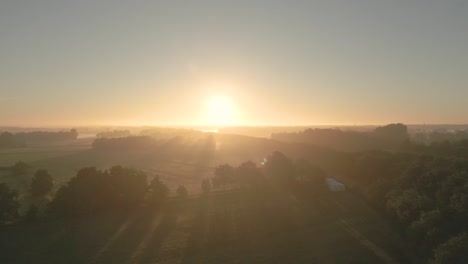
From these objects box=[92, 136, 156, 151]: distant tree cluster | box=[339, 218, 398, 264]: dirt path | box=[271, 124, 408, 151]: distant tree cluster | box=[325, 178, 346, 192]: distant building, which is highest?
box=[271, 124, 408, 151]: distant tree cluster

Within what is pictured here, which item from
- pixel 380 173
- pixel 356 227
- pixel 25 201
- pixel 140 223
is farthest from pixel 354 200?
pixel 25 201

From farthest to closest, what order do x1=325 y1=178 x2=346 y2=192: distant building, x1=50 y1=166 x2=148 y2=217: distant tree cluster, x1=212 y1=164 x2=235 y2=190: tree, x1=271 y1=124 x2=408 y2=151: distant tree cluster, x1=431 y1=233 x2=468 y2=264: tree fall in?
x1=271 y1=124 x2=408 y2=151: distant tree cluster
x1=212 y1=164 x2=235 y2=190: tree
x1=325 y1=178 x2=346 y2=192: distant building
x1=50 y1=166 x2=148 y2=217: distant tree cluster
x1=431 y1=233 x2=468 y2=264: tree

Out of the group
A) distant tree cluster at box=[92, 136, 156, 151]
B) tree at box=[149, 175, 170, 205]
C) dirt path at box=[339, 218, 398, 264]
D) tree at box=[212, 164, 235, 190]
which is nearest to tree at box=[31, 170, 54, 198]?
tree at box=[149, 175, 170, 205]

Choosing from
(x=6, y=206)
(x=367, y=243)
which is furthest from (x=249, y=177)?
(x=6, y=206)

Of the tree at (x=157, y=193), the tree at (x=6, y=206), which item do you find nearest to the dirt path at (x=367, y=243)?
the tree at (x=157, y=193)

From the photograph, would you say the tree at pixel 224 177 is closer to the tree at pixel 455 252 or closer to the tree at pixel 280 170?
the tree at pixel 280 170

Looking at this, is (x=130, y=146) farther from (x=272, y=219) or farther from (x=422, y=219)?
(x=422, y=219)

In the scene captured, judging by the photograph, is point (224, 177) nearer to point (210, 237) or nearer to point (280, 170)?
point (280, 170)

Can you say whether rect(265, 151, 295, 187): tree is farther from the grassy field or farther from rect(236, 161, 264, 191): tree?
the grassy field
